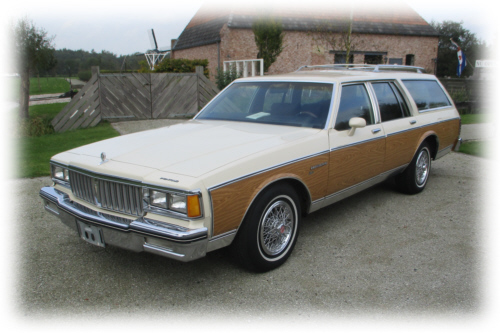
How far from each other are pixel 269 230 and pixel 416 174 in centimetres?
307

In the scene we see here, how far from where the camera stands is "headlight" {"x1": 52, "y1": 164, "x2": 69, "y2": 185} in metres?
3.74

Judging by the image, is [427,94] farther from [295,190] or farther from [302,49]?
[302,49]

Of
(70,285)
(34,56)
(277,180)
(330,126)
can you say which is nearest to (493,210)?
(330,126)

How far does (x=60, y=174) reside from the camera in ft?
12.6

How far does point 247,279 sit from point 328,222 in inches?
64.1

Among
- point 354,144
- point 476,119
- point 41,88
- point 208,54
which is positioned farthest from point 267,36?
point 41,88

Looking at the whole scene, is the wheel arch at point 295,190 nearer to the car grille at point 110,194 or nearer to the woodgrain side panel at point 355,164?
the woodgrain side panel at point 355,164

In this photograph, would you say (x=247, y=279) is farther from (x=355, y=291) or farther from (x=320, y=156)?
(x=320, y=156)

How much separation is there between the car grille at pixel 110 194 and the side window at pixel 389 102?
3.11 metres

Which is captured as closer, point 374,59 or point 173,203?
point 173,203

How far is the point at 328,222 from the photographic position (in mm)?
4781

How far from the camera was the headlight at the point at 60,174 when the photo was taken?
3.74 meters

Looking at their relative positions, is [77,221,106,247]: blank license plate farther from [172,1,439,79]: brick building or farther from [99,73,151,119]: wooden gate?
A: [172,1,439,79]: brick building

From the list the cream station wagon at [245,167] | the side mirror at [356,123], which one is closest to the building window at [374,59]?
the cream station wagon at [245,167]
